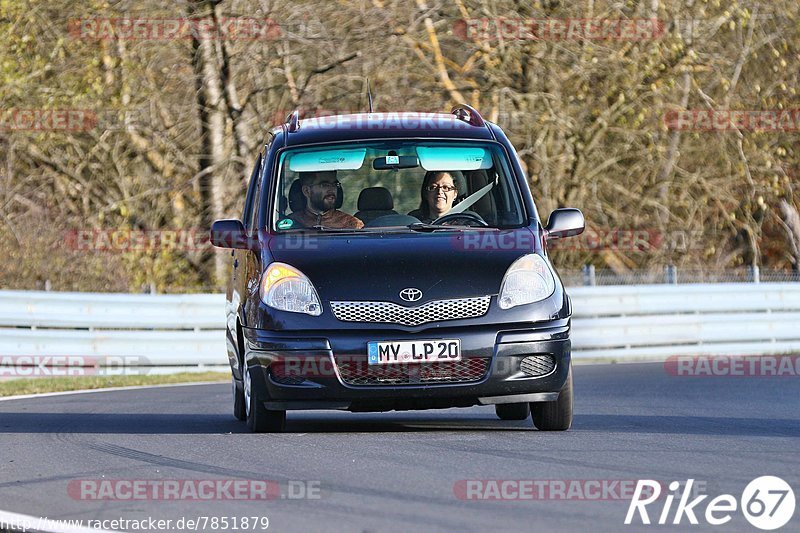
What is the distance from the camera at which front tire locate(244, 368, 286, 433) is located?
8.79 metres

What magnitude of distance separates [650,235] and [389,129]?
1732 cm

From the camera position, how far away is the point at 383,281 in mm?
8406

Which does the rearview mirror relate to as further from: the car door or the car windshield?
the car door

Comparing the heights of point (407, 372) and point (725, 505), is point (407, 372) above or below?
below

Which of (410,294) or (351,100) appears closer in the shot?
(410,294)

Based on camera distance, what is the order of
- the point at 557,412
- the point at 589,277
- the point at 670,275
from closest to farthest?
the point at 557,412 < the point at 589,277 < the point at 670,275

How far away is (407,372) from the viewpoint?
8.35 m

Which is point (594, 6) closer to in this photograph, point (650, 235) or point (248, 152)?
point (650, 235)

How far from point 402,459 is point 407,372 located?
0.91 m

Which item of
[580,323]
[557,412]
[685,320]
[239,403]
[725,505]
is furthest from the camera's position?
[685,320]

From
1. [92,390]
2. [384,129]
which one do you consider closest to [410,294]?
[384,129]

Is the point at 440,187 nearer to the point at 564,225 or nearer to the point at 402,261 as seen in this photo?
the point at 564,225

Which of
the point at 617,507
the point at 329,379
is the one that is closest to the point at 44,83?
the point at 329,379

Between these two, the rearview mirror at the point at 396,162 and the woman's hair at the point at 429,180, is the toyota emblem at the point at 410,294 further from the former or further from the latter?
the rearview mirror at the point at 396,162
